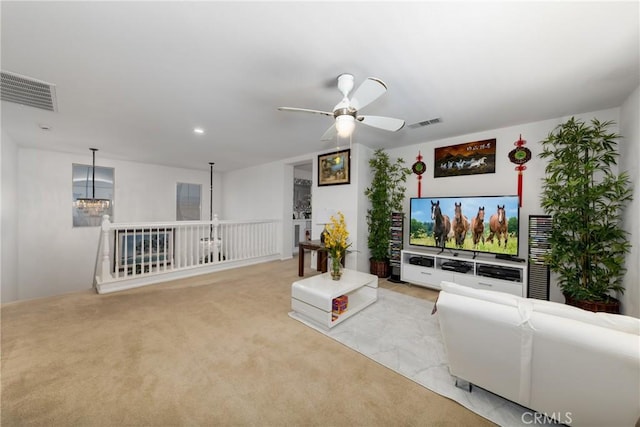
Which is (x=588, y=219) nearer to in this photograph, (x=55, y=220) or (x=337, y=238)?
(x=337, y=238)

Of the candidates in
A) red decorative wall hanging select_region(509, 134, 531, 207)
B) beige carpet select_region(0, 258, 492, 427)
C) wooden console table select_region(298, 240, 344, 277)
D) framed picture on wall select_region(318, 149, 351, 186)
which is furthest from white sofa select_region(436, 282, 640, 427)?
framed picture on wall select_region(318, 149, 351, 186)

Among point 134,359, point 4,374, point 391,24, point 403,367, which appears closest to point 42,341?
point 4,374

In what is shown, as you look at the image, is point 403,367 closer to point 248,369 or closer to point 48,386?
point 248,369

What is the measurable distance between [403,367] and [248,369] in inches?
47.4

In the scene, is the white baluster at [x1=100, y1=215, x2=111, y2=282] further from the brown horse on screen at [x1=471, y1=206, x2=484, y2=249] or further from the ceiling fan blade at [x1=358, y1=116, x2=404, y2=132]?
the brown horse on screen at [x1=471, y1=206, x2=484, y2=249]

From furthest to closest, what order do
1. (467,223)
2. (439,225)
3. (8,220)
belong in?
1. (8,220)
2. (439,225)
3. (467,223)

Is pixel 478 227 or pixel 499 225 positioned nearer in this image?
pixel 499 225

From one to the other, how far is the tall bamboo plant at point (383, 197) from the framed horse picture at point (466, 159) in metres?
0.53

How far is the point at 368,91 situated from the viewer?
1.76 meters

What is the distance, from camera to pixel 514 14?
4.63 ft

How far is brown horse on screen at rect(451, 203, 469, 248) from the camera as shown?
338cm

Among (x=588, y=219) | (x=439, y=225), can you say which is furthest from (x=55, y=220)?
(x=588, y=219)

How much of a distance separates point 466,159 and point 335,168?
2.15 metres

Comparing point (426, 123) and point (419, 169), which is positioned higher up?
point (426, 123)
